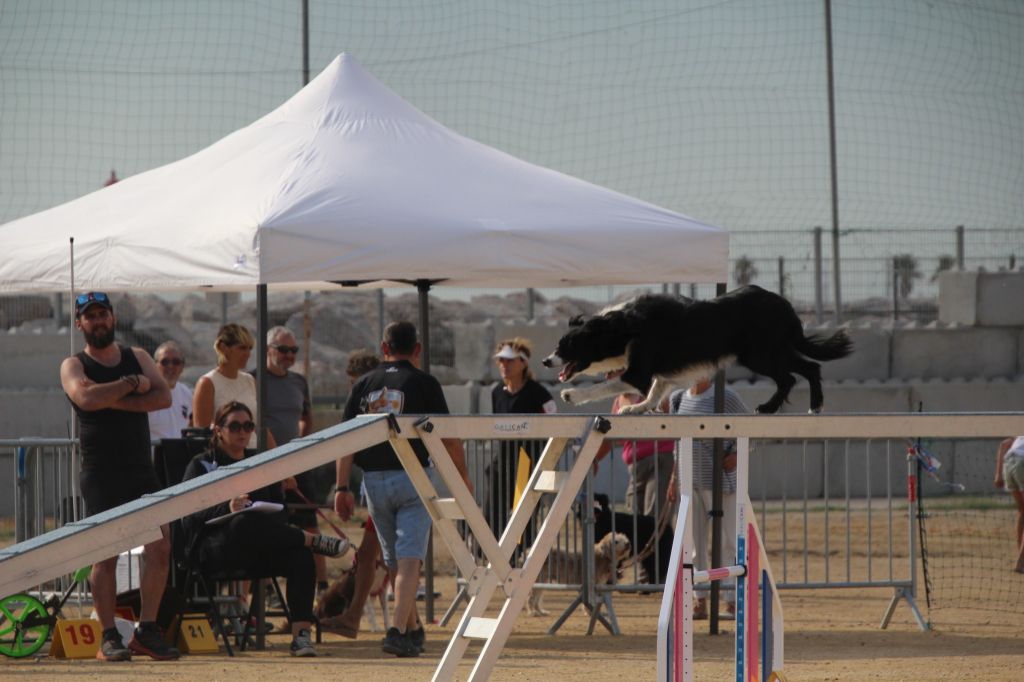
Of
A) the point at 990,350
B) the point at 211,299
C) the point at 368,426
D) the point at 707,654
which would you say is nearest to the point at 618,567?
the point at 707,654

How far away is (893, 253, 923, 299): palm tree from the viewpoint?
14586 mm

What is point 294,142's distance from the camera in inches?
308

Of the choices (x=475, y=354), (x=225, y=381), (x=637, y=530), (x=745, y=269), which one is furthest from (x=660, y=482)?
(x=475, y=354)

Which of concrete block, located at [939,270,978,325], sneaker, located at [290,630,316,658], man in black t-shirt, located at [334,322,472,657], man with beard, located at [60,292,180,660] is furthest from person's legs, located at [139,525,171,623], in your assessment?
concrete block, located at [939,270,978,325]

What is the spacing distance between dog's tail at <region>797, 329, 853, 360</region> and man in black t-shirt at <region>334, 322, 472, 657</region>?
2.13 meters

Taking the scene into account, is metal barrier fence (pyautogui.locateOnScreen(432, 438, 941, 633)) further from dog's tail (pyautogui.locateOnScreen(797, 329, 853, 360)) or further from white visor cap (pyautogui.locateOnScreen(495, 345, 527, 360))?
dog's tail (pyautogui.locateOnScreen(797, 329, 853, 360))

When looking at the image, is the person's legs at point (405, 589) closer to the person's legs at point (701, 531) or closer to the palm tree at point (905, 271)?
the person's legs at point (701, 531)

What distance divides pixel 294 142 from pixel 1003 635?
515 cm

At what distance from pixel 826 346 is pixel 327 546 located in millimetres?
2964

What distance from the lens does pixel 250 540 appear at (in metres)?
7.04

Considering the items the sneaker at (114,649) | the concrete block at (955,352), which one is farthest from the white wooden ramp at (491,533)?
the concrete block at (955,352)

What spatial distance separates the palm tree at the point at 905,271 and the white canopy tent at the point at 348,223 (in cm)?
738

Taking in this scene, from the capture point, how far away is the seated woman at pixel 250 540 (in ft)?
23.0

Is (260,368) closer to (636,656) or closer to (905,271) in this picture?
(636,656)
